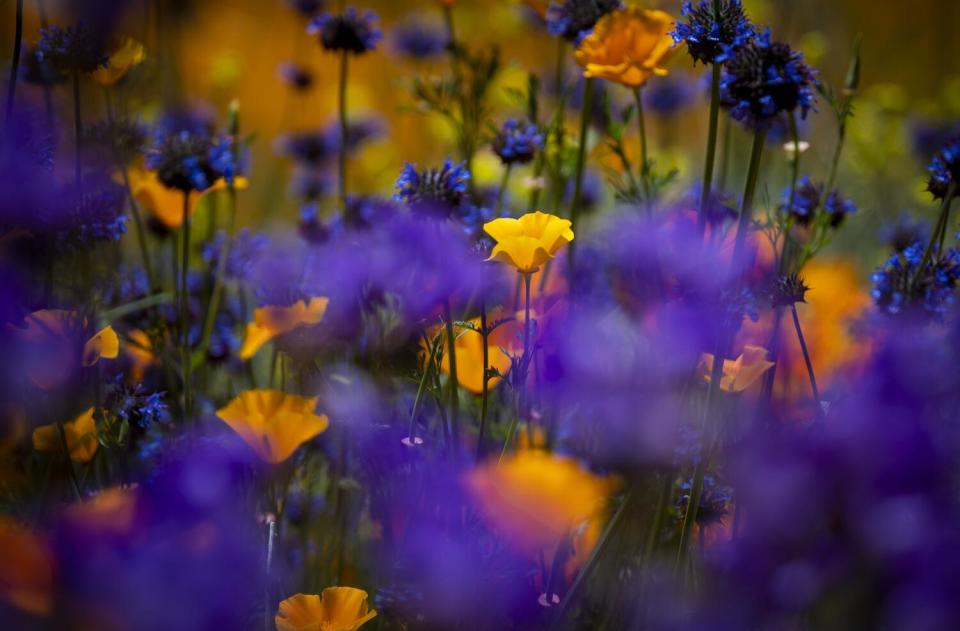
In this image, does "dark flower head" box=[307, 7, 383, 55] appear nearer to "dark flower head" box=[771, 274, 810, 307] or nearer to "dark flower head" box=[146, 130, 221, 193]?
"dark flower head" box=[146, 130, 221, 193]

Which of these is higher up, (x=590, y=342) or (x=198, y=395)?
(x=590, y=342)

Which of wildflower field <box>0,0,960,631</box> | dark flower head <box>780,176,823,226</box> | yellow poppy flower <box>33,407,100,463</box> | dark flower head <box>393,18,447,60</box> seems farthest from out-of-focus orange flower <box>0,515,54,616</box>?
dark flower head <box>393,18,447,60</box>

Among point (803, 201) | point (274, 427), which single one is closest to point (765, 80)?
point (803, 201)

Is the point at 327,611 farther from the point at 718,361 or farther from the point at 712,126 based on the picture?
the point at 712,126

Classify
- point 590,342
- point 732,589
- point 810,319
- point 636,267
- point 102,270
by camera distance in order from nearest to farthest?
point 732,589 < point 590,342 < point 636,267 < point 102,270 < point 810,319

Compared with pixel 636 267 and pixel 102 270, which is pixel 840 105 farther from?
pixel 102 270

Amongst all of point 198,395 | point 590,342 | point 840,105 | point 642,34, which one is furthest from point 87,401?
point 840,105
